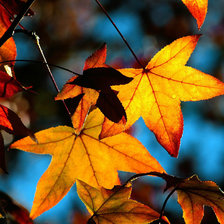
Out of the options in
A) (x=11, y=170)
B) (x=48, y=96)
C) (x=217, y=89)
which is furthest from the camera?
(x=11, y=170)

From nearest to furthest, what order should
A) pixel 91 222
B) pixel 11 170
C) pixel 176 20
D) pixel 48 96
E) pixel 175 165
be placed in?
1. pixel 91 222
2. pixel 48 96
3. pixel 11 170
4. pixel 175 165
5. pixel 176 20

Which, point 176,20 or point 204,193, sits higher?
point 176,20

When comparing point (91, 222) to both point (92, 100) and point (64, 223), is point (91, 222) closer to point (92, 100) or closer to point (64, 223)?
point (92, 100)

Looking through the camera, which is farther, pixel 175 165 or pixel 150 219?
pixel 175 165

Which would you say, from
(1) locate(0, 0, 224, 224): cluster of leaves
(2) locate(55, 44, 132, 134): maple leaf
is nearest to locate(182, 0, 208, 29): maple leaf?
(1) locate(0, 0, 224, 224): cluster of leaves

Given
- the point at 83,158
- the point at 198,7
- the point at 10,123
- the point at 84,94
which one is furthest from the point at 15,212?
the point at 198,7

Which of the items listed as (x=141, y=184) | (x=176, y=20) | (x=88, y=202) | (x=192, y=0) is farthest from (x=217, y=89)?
(x=176, y=20)

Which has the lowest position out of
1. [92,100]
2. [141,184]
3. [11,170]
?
[141,184]
